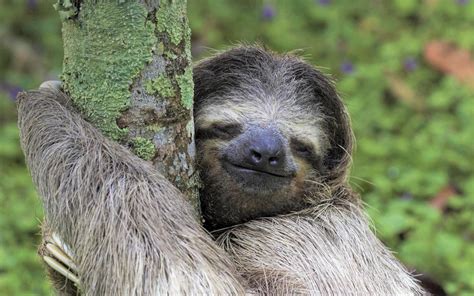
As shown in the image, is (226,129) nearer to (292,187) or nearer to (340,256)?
(292,187)

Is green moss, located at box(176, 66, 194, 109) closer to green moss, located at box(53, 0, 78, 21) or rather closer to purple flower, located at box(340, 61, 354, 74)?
green moss, located at box(53, 0, 78, 21)

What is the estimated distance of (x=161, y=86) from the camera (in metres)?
4.11

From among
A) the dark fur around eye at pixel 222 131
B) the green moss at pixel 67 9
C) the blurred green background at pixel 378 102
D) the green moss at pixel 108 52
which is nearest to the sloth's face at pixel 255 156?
the dark fur around eye at pixel 222 131

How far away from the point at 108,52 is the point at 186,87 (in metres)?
0.50

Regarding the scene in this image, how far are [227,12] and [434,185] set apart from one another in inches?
205

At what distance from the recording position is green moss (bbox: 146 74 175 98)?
13.4 feet

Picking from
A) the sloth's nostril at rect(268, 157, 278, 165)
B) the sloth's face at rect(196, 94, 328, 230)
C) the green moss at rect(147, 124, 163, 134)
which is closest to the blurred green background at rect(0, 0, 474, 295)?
the sloth's face at rect(196, 94, 328, 230)

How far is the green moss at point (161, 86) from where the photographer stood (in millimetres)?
4078

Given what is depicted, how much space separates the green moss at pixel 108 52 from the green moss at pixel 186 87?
0.24 metres

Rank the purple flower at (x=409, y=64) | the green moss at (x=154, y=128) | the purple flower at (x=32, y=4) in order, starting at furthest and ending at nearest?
the purple flower at (x=32, y=4), the purple flower at (x=409, y=64), the green moss at (x=154, y=128)

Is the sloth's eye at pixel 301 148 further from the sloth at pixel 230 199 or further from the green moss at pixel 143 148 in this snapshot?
the green moss at pixel 143 148

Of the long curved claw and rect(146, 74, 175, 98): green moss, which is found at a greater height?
rect(146, 74, 175, 98): green moss

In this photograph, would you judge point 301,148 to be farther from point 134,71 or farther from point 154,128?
point 134,71

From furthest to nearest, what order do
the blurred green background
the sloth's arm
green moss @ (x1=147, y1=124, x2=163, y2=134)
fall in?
1. the blurred green background
2. green moss @ (x1=147, y1=124, x2=163, y2=134)
3. the sloth's arm
